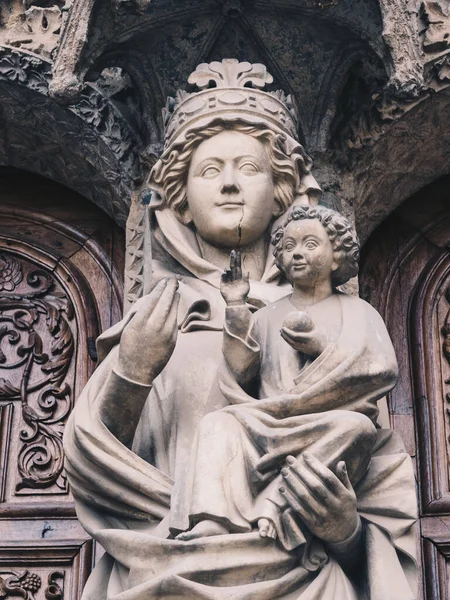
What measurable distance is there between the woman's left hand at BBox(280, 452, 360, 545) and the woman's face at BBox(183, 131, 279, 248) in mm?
977

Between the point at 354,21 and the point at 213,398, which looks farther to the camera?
the point at 354,21

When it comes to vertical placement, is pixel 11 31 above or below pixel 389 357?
above

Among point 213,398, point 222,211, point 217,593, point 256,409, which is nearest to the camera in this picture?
point 217,593

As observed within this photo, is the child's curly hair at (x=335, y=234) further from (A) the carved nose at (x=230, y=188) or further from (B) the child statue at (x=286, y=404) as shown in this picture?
(A) the carved nose at (x=230, y=188)

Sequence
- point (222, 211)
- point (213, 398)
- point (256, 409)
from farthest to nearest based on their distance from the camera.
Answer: point (222, 211) → point (213, 398) → point (256, 409)

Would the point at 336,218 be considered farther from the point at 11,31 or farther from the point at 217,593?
the point at 11,31

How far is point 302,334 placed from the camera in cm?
443

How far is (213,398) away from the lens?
Answer: 466cm

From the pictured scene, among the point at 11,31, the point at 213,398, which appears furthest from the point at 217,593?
the point at 11,31

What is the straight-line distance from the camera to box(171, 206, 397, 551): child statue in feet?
13.8

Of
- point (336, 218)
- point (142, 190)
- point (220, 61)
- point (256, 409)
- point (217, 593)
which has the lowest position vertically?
point (217, 593)

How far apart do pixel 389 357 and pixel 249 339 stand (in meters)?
0.36

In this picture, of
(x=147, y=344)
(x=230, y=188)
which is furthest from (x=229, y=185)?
(x=147, y=344)

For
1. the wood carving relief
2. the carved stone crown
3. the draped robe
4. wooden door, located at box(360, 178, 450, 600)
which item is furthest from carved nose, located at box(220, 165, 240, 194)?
the wood carving relief
